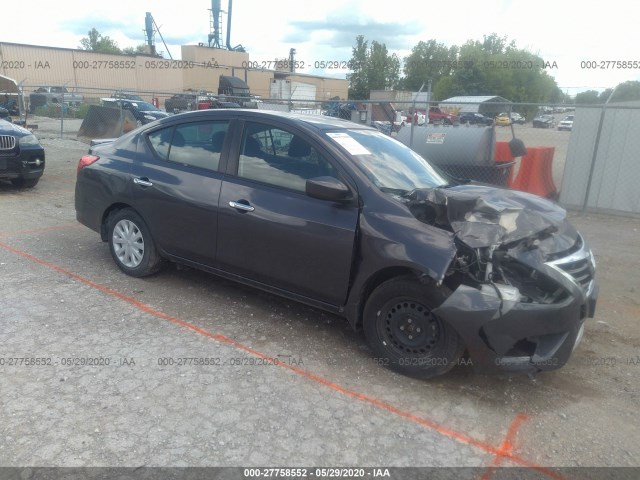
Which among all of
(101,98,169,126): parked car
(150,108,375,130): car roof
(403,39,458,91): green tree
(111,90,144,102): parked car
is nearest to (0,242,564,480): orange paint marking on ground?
(150,108,375,130): car roof

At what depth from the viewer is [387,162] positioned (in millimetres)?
4160

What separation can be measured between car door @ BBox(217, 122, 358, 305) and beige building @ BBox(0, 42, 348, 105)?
3649 centimetres

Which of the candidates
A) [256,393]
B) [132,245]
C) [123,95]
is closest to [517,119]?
[132,245]

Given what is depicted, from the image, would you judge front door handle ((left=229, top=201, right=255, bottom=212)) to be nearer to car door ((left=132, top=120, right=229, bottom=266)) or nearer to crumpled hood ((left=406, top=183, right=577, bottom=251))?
car door ((left=132, top=120, right=229, bottom=266))

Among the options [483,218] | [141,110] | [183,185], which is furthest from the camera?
[141,110]

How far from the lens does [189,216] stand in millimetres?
4469

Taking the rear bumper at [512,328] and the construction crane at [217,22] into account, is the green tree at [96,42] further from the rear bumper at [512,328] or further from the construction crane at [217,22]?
the rear bumper at [512,328]

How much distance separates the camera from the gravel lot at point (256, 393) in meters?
2.79

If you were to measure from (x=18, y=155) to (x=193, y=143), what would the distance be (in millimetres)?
5292

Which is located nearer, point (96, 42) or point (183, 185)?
point (183, 185)

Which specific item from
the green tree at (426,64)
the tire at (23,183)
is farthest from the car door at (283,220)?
the green tree at (426,64)

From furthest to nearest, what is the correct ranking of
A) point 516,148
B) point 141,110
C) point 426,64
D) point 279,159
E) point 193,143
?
point 426,64 < point 141,110 < point 516,148 < point 193,143 < point 279,159

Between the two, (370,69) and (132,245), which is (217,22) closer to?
(370,69)

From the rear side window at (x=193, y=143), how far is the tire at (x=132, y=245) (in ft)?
2.27
